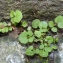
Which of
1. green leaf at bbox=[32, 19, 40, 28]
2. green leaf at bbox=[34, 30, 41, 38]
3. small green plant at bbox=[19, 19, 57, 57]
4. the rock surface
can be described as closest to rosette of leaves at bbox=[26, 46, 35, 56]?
small green plant at bbox=[19, 19, 57, 57]

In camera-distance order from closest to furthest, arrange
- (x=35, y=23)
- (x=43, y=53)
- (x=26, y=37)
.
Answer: (x=43, y=53)
(x=26, y=37)
(x=35, y=23)

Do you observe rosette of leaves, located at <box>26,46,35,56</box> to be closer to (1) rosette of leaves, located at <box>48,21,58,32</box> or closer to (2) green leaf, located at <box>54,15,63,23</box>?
(1) rosette of leaves, located at <box>48,21,58,32</box>

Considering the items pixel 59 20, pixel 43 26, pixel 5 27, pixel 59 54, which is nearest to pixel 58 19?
pixel 59 20

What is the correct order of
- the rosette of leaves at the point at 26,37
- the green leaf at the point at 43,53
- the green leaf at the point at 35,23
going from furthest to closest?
the green leaf at the point at 35,23 < the rosette of leaves at the point at 26,37 < the green leaf at the point at 43,53

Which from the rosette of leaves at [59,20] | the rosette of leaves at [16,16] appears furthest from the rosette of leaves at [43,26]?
the rosette of leaves at [16,16]

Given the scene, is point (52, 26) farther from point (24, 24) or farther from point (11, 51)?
point (11, 51)

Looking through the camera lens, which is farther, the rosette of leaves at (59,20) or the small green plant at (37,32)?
the rosette of leaves at (59,20)

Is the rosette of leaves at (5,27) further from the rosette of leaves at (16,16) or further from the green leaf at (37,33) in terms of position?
the green leaf at (37,33)
